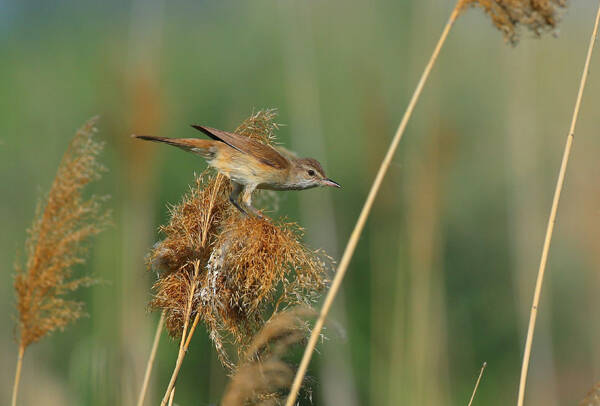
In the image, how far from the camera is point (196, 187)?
2.03 meters

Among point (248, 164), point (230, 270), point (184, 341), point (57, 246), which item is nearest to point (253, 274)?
point (230, 270)

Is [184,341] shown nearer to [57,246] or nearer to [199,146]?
[57,246]

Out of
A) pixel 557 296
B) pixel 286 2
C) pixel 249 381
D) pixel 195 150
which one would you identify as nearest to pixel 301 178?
pixel 195 150

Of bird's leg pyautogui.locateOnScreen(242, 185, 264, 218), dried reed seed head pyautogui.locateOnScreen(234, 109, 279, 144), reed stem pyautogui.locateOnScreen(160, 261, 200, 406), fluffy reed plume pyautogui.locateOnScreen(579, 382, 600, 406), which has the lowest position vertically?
fluffy reed plume pyautogui.locateOnScreen(579, 382, 600, 406)

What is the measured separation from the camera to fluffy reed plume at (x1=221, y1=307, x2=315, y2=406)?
1.58 metres

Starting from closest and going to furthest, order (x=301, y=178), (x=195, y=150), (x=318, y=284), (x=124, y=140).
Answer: (x=318, y=284)
(x=195, y=150)
(x=301, y=178)
(x=124, y=140)

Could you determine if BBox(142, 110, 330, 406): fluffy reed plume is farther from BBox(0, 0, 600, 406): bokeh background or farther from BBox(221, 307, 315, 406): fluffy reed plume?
BBox(0, 0, 600, 406): bokeh background

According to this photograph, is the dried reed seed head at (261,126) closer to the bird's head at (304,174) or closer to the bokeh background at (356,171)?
the bird's head at (304,174)

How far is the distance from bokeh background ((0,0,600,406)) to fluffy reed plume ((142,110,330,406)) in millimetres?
748

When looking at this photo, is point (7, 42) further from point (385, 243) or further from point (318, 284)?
point (318, 284)

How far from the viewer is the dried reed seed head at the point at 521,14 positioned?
1.56 metres

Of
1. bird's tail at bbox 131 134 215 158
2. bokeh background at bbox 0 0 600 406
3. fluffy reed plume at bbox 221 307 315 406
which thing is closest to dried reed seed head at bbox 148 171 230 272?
fluffy reed plume at bbox 221 307 315 406

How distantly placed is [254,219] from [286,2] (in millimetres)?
3189

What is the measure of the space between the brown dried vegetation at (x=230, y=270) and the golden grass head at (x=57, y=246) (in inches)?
11.3
